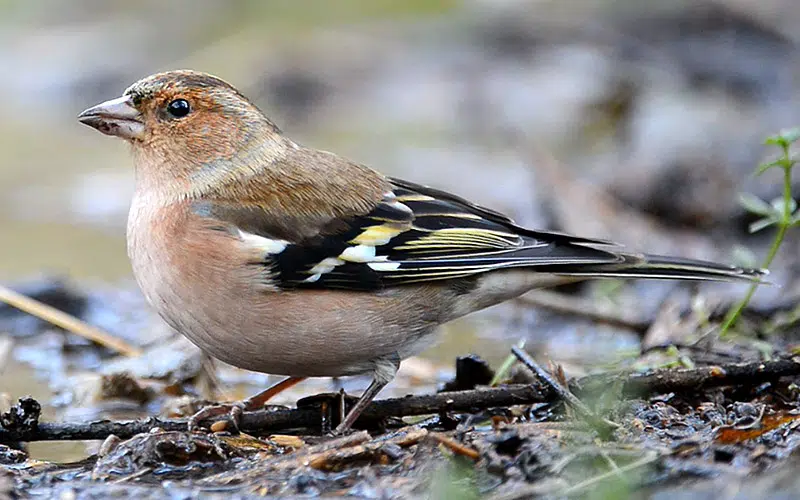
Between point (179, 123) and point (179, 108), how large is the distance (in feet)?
0.23

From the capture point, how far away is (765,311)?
6230 millimetres

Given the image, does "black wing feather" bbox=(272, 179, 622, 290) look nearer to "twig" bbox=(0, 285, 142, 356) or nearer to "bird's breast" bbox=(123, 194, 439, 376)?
"bird's breast" bbox=(123, 194, 439, 376)

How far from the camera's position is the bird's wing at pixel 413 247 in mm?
4770

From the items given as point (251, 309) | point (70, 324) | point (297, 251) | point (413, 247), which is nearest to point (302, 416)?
point (251, 309)

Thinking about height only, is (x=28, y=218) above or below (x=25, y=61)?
below

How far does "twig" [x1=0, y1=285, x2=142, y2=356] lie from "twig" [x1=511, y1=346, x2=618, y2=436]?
2464 mm

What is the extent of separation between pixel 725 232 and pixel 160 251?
4708 millimetres

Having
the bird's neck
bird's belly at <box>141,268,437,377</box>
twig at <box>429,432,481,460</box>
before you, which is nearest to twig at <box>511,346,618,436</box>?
twig at <box>429,432,481,460</box>

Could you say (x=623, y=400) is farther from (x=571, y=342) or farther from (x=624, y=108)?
(x=624, y=108)

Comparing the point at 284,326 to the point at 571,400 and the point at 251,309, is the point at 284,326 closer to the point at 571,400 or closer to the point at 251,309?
the point at 251,309

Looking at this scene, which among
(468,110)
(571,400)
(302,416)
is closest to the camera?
(571,400)

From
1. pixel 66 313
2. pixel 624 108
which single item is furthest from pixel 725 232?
pixel 66 313

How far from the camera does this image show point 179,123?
17.4ft

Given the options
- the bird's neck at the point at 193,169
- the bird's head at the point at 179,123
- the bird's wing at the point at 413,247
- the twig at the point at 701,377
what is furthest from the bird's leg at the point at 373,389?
the bird's head at the point at 179,123
